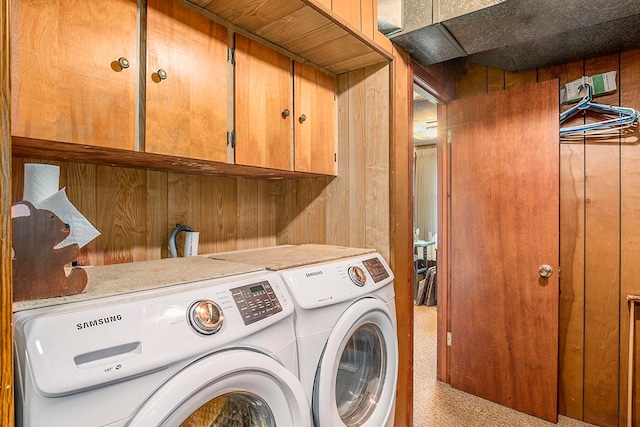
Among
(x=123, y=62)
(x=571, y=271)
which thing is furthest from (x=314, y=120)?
(x=571, y=271)

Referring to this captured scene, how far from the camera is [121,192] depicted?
1.41 m

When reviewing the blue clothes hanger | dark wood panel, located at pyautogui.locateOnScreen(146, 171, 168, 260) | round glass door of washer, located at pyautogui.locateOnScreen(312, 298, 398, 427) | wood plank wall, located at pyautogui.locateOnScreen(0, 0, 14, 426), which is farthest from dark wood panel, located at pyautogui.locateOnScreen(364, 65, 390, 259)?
wood plank wall, located at pyautogui.locateOnScreen(0, 0, 14, 426)

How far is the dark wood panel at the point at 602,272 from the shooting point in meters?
1.98

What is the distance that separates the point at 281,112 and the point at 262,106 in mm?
117

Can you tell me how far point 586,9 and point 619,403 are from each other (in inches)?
83.6

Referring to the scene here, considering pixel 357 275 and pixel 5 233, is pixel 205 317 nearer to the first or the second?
pixel 5 233

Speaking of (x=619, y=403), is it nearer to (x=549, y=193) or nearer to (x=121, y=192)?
(x=549, y=193)

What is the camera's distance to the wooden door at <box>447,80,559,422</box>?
205 cm

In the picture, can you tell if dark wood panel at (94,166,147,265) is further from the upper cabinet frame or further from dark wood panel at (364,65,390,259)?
dark wood panel at (364,65,390,259)

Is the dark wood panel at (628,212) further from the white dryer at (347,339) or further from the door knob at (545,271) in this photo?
the white dryer at (347,339)

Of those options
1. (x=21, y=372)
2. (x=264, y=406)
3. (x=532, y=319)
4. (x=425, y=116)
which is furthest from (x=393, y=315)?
(x=425, y=116)

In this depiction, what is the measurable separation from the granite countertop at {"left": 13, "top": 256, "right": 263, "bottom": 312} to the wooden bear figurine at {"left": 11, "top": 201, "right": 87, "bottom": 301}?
0.03 m

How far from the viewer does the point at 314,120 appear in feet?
5.80

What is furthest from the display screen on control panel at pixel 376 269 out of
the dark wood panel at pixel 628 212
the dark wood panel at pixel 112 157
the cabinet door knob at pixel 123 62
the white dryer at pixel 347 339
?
the dark wood panel at pixel 628 212
